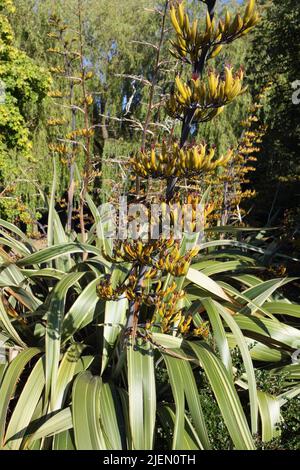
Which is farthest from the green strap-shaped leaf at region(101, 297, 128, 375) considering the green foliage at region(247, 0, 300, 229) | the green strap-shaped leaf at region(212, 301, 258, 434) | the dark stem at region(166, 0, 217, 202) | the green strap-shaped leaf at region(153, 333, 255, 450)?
the green foliage at region(247, 0, 300, 229)

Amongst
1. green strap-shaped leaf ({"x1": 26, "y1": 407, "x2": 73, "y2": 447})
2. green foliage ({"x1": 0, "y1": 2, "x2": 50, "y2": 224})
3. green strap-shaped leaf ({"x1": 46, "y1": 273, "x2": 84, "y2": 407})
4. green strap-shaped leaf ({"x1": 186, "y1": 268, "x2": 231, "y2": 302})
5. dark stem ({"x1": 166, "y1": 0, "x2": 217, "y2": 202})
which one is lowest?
green strap-shaped leaf ({"x1": 26, "y1": 407, "x2": 73, "y2": 447})

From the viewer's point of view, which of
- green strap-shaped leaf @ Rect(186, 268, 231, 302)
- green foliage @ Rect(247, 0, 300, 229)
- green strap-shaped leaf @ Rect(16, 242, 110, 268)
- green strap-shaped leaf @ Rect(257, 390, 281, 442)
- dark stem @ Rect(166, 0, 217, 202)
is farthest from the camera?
green foliage @ Rect(247, 0, 300, 229)

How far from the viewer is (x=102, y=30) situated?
27.0 feet

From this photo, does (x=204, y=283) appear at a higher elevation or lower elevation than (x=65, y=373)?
higher

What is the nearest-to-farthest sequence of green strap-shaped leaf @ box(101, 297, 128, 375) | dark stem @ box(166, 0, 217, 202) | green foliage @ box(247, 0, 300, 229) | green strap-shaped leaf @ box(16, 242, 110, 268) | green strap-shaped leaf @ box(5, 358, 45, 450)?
1. dark stem @ box(166, 0, 217, 202)
2. green strap-shaped leaf @ box(5, 358, 45, 450)
3. green strap-shaped leaf @ box(101, 297, 128, 375)
4. green strap-shaped leaf @ box(16, 242, 110, 268)
5. green foliage @ box(247, 0, 300, 229)

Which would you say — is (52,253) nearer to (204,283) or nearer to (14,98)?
(204,283)

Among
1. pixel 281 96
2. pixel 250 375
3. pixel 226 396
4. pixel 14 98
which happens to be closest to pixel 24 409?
pixel 226 396

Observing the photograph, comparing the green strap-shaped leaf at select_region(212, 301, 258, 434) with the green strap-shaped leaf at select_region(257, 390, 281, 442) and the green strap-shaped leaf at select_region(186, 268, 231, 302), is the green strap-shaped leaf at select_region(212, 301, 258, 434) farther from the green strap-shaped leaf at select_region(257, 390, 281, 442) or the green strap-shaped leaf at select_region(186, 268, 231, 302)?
the green strap-shaped leaf at select_region(186, 268, 231, 302)

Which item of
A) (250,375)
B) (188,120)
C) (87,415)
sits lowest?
(87,415)

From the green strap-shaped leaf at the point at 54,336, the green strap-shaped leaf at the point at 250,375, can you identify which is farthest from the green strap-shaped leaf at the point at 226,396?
the green strap-shaped leaf at the point at 54,336

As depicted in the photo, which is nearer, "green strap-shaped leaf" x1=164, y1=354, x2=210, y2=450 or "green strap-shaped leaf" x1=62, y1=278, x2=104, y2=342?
"green strap-shaped leaf" x1=164, y1=354, x2=210, y2=450

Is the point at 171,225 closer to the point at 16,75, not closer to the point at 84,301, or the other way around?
the point at 84,301

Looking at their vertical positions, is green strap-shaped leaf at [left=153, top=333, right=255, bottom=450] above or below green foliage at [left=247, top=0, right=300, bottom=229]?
below
